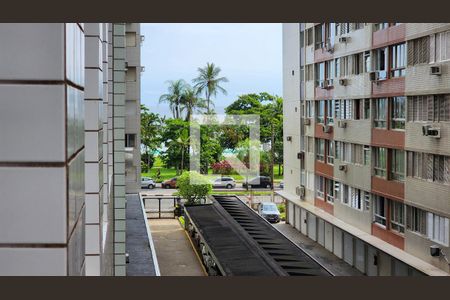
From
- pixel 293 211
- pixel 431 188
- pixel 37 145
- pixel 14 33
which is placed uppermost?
pixel 14 33

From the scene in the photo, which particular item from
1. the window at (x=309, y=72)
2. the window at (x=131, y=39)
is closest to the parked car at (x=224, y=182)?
the window at (x=309, y=72)

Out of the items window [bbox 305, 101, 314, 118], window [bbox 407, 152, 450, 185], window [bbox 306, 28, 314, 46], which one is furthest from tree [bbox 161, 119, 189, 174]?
window [bbox 407, 152, 450, 185]

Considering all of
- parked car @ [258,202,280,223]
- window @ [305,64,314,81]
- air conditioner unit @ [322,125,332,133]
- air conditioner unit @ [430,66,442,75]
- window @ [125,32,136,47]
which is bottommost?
parked car @ [258,202,280,223]

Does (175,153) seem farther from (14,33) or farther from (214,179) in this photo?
(14,33)

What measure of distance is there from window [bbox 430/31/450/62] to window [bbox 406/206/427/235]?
2.66 metres

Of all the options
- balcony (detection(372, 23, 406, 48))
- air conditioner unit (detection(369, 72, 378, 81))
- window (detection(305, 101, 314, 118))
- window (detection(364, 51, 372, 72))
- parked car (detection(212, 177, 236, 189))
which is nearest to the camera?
balcony (detection(372, 23, 406, 48))

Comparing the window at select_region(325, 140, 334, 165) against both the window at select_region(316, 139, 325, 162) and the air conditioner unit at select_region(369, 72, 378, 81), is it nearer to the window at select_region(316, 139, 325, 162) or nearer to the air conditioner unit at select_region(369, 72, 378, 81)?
the window at select_region(316, 139, 325, 162)

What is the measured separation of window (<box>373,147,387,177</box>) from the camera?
13803 mm

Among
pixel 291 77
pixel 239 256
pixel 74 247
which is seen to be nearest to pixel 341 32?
pixel 291 77

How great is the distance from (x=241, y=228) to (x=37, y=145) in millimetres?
13132

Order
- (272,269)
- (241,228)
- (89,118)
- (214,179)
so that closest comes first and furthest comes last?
(89,118) → (272,269) → (241,228) → (214,179)

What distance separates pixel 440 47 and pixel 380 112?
316 cm

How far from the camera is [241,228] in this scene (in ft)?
46.1

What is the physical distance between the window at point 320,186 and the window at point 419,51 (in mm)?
7068
